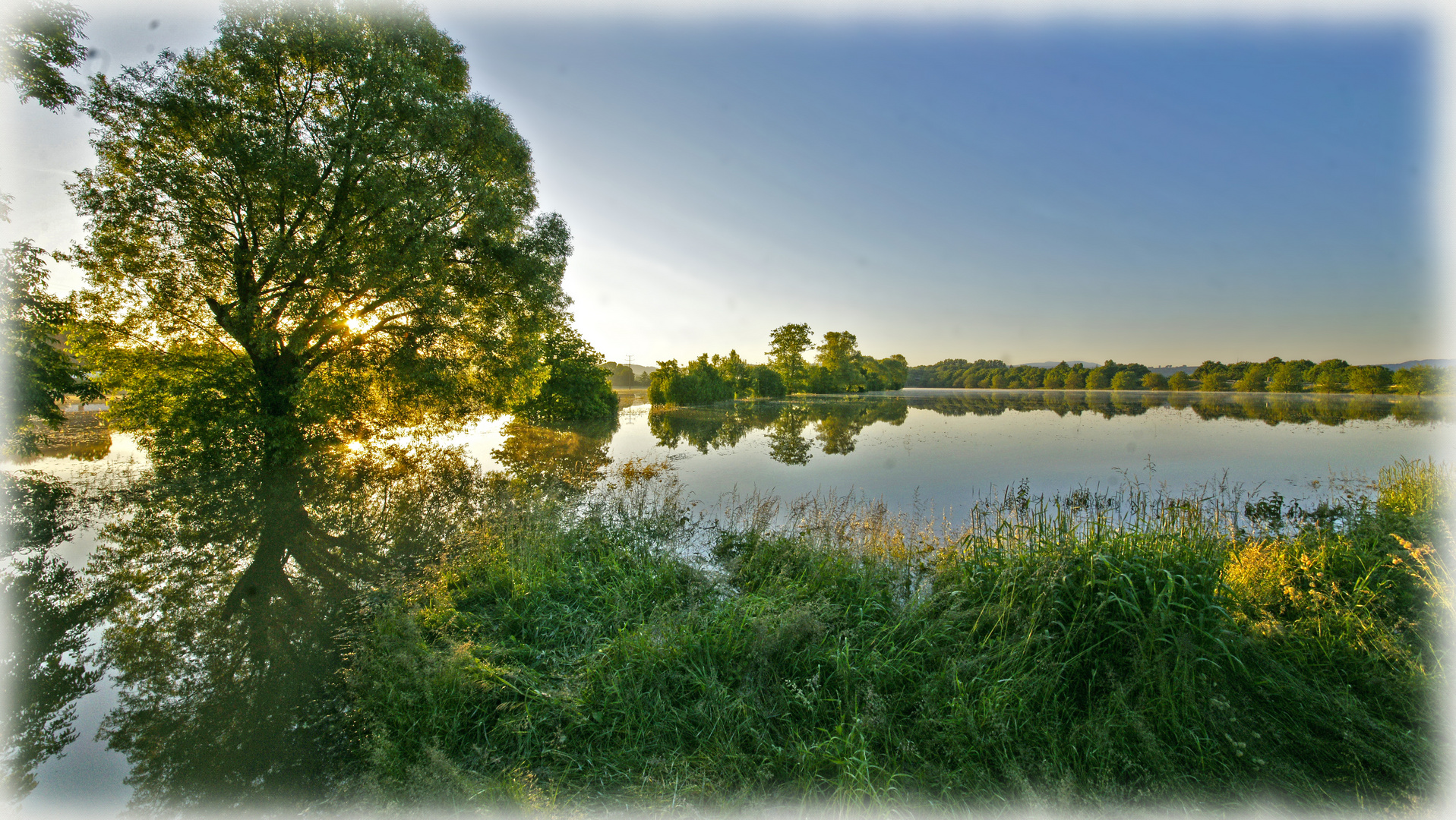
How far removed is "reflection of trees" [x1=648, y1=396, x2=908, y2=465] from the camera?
18188mm

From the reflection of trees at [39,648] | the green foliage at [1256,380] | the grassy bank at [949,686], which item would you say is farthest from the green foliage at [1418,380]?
the reflection of trees at [39,648]

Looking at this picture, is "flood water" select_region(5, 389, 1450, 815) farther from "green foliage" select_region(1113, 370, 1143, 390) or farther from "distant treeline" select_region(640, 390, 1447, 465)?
"green foliage" select_region(1113, 370, 1143, 390)

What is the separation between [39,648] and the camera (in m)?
4.34

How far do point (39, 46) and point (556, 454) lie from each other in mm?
13124

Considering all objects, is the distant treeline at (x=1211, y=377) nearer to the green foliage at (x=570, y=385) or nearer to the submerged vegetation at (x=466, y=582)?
the submerged vegetation at (x=466, y=582)

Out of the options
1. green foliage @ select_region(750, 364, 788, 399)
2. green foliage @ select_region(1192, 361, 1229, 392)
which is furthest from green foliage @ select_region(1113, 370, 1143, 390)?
green foliage @ select_region(750, 364, 788, 399)

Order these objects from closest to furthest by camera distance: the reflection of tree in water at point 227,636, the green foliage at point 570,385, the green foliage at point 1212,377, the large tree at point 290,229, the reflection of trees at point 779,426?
the reflection of tree in water at point 227,636 < the large tree at point 290,229 < the reflection of trees at point 779,426 < the green foliage at point 570,385 < the green foliage at point 1212,377

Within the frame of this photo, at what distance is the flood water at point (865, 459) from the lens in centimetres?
358

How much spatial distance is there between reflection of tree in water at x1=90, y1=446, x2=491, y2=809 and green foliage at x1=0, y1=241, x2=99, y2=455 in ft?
9.57

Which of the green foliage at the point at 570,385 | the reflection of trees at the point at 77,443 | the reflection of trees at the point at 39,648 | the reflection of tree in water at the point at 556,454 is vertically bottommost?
the reflection of trees at the point at 39,648

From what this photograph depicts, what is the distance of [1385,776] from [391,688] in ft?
20.4

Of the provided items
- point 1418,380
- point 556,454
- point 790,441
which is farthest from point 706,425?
point 1418,380

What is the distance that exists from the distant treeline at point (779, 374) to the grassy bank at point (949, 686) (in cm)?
4430

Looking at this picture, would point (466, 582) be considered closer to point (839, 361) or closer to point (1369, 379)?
point (839, 361)
